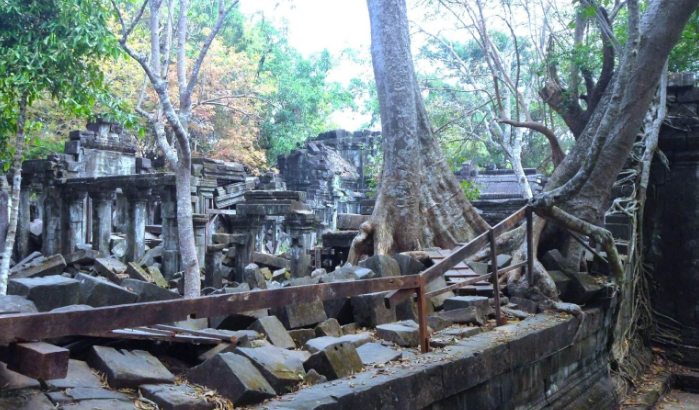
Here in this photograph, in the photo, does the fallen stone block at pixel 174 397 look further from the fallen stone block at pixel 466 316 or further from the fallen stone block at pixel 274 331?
the fallen stone block at pixel 466 316

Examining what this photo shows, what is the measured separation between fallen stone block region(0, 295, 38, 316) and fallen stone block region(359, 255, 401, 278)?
2952mm

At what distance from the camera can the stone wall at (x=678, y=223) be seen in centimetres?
766

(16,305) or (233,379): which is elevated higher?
(16,305)

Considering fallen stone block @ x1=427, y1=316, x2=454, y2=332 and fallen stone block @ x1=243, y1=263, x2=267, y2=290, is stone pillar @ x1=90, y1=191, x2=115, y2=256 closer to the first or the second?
fallen stone block @ x1=243, y1=263, x2=267, y2=290

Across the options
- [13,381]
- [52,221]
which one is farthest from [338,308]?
[52,221]

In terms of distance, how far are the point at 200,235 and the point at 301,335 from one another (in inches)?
252

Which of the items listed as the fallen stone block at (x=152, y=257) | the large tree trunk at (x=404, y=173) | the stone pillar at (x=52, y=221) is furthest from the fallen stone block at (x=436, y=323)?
the stone pillar at (x=52, y=221)

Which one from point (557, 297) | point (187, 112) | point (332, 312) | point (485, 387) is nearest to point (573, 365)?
point (557, 297)

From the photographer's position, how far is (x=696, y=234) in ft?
25.1

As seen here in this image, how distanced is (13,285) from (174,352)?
1.01 metres

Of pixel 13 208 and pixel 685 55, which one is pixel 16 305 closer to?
pixel 13 208

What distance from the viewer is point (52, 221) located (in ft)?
41.3

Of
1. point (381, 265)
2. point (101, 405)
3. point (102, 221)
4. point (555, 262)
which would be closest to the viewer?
point (101, 405)

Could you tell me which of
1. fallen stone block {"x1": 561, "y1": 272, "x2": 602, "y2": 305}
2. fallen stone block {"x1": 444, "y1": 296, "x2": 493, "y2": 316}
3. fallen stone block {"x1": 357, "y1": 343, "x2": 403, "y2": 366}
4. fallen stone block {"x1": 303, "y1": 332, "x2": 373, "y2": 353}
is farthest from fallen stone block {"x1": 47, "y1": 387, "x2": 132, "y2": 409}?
fallen stone block {"x1": 561, "y1": 272, "x2": 602, "y2": 305}
